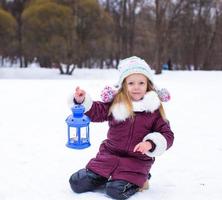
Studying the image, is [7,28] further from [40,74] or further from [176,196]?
[176,196]

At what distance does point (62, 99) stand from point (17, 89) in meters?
1.54

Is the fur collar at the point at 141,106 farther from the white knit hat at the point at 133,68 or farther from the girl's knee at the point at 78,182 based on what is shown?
the girl's knee at the point at 78,182

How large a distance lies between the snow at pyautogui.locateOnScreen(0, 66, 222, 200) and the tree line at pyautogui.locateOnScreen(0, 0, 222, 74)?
11.1 metres

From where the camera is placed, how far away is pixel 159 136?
2410 mm

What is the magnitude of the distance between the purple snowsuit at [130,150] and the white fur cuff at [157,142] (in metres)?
0.06

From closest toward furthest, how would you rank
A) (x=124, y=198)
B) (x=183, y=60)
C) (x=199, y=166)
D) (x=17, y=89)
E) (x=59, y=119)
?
(x=124, y=198) < (x=199, y=166) < (x=59, y=119) < (x=17, y=89) < (x=183, y=60)

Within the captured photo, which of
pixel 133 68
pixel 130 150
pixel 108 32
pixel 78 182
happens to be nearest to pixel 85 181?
pixel 78 182

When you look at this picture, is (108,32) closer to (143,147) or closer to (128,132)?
(128,132)

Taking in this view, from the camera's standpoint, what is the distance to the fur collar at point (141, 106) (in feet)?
8.26

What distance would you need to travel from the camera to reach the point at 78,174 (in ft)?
8.36

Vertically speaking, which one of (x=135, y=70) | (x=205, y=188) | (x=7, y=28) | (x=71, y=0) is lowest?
(x=205, y=188)

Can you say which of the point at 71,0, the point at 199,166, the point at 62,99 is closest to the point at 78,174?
the point at 199,166

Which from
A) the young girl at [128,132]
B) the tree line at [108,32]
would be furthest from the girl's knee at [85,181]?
the tree line at [108,32]

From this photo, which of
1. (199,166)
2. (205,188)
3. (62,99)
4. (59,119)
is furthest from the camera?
(62,99)
